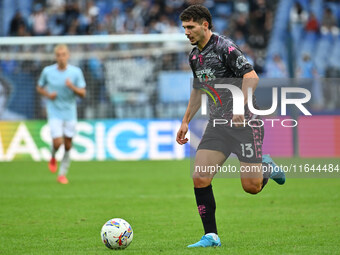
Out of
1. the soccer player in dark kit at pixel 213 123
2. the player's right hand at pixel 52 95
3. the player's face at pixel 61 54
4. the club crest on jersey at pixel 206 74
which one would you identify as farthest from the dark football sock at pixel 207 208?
the player's right hand at pixel 52 95

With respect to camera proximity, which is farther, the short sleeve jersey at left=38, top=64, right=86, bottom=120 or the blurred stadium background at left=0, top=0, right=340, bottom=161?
the blurred stadium background at left=0, top=0, right=340, bottom=161

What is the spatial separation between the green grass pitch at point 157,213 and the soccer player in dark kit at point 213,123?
1.69ft

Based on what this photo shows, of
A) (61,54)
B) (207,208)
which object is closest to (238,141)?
(207,208)

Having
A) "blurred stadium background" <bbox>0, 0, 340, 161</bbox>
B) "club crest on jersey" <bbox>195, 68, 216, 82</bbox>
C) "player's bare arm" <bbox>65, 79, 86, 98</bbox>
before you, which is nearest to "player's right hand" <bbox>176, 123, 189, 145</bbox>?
"club crest on jersey" <bbox>195, 68, 216, 82</bbox>

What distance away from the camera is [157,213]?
30.9 feet

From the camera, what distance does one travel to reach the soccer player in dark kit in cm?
654

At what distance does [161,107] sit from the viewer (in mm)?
19000

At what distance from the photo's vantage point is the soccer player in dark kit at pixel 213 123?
6543 mm

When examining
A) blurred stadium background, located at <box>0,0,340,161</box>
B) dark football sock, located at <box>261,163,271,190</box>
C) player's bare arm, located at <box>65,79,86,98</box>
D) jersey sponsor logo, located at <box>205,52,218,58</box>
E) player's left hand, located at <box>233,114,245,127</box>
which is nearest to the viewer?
player's left hand, located at <box>233,114,245,127</box>

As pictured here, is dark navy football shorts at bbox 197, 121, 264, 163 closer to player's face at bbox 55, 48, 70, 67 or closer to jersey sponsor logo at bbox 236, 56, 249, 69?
jersey sponsor logo at bbox 236, 56, 249, 69

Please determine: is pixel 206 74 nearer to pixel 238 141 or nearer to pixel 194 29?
pixel 194 29

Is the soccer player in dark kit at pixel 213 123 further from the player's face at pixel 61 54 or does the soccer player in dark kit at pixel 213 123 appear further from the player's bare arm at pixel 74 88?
the player's face at pixel 61 54

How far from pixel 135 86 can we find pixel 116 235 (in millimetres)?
13442

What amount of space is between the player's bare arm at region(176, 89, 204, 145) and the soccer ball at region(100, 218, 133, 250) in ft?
3.39
